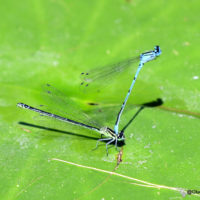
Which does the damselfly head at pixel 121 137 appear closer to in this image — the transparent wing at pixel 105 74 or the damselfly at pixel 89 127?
the damselfly at pixel 89 127

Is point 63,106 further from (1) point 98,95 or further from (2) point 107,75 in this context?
(2) point 107,75

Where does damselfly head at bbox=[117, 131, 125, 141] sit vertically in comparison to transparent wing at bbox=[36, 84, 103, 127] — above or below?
below

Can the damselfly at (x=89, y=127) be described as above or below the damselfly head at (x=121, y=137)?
above

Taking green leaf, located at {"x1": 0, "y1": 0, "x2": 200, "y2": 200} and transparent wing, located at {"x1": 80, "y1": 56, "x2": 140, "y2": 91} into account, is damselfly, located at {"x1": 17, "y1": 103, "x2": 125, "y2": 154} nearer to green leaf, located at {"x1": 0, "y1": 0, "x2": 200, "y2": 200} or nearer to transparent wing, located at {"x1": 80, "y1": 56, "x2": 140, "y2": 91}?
green leaf, located at {"x1": 0, "y1": 0, "x2": 200, "y2": 200}

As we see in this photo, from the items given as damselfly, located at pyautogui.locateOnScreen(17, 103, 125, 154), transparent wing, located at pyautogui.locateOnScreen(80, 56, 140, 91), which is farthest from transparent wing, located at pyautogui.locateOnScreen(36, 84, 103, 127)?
transparent wing, located at pyautogui.locateOnScreen(80, 56, 140, 91)

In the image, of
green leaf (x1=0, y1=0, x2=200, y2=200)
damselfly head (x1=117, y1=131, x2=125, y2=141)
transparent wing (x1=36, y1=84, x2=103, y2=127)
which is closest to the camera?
green leaf (x1=0, y1=0, x2=200, y2=200)

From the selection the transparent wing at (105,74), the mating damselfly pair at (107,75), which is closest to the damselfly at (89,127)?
the mating damselfly pair at (107,75)

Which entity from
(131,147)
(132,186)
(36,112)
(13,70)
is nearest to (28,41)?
(13,70)

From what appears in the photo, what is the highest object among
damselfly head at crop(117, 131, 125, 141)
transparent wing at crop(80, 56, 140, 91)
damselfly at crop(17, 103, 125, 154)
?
transparent wing at crop(80, 56, 140, 91)

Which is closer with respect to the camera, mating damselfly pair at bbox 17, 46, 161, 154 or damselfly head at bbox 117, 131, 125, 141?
damselfly head at bbox 117, 131, 125, 141

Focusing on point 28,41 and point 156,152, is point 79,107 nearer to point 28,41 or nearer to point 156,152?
point 156,152
